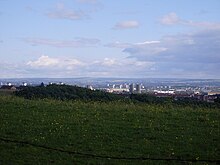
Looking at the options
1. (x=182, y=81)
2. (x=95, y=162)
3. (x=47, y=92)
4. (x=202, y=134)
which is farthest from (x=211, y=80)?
(x=95, y=162)

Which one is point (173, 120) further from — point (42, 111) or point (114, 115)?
point (42, 111)

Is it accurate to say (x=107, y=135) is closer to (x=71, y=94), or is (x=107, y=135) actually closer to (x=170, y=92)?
(x=71, y=94)

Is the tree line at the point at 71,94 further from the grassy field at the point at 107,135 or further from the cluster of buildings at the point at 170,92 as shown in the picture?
the grassy field at the point at 107,135

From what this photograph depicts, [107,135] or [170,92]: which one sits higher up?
[170,92]

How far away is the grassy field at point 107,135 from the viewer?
12.0 metres

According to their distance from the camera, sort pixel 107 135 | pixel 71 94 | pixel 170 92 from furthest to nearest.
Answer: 1. pixel 170 92
2. pixel 71 94
3. pixel 107 135

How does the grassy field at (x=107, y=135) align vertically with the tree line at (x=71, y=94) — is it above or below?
below

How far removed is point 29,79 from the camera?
209 ft

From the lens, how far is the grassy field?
12016 millimetres

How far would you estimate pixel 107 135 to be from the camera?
47.8 ft

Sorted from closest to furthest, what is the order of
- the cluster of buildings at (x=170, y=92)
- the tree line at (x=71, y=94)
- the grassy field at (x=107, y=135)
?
1. the grassy field at (x=107, y=135)
2. the tree line at (x=71, y=94)
3. the cluster of buildings at (x=170, y=92)

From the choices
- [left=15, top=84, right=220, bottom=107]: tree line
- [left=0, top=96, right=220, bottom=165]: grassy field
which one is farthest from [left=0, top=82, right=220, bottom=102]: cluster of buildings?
[left=0, top=96, right=220, bottom=165]: grassy field

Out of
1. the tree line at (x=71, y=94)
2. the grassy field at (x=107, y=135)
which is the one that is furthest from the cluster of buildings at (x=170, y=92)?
the grassy field at (x=107, y=135)

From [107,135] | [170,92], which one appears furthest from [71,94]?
[107,135]
